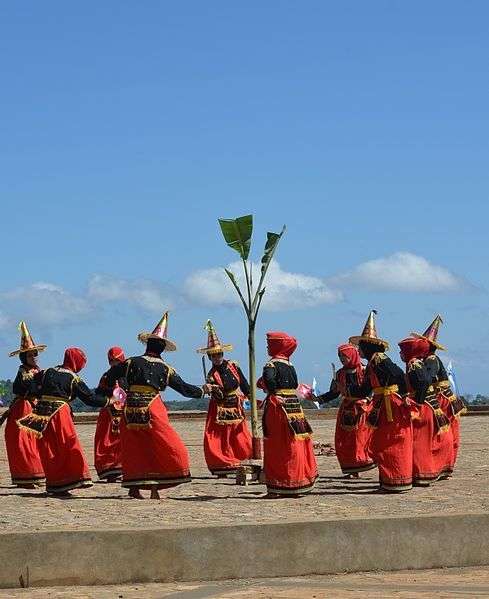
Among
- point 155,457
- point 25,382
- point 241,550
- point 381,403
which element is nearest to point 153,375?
point 155,457

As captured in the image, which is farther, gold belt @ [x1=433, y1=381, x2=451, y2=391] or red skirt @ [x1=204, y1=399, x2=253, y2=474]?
red skirt @ [x1=204, y1=399, x2=253, y2=474]

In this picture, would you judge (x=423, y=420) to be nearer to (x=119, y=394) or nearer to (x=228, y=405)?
(x=228, y=405)

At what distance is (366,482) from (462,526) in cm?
604

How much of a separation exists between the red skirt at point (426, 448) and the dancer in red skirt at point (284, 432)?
148 cm

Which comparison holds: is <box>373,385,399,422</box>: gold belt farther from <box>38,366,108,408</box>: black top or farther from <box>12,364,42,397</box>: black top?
<box>12,364,42,397</box>: black top

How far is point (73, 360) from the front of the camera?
15.0 m

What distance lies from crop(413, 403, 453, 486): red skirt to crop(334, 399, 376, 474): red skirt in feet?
3.91

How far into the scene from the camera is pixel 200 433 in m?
32.5

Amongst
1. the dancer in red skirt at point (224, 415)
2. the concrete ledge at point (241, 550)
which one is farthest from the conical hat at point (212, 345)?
the concrete ledge at point (241, 550)

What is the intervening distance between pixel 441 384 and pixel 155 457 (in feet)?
12.7

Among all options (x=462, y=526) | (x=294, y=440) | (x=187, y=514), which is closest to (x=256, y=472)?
(x=294, y=440)

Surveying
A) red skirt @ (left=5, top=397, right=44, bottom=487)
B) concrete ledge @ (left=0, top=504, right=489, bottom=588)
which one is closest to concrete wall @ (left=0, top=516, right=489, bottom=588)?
concrete ledge @ (left=0, top=504, right=489, bottom=588)

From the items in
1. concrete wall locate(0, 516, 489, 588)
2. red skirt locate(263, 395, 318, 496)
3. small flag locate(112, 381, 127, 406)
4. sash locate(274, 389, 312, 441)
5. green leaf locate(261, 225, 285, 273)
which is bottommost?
concrete wall locate(0, 516, 489, 588)

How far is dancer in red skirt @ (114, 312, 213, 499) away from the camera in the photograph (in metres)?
14.1
